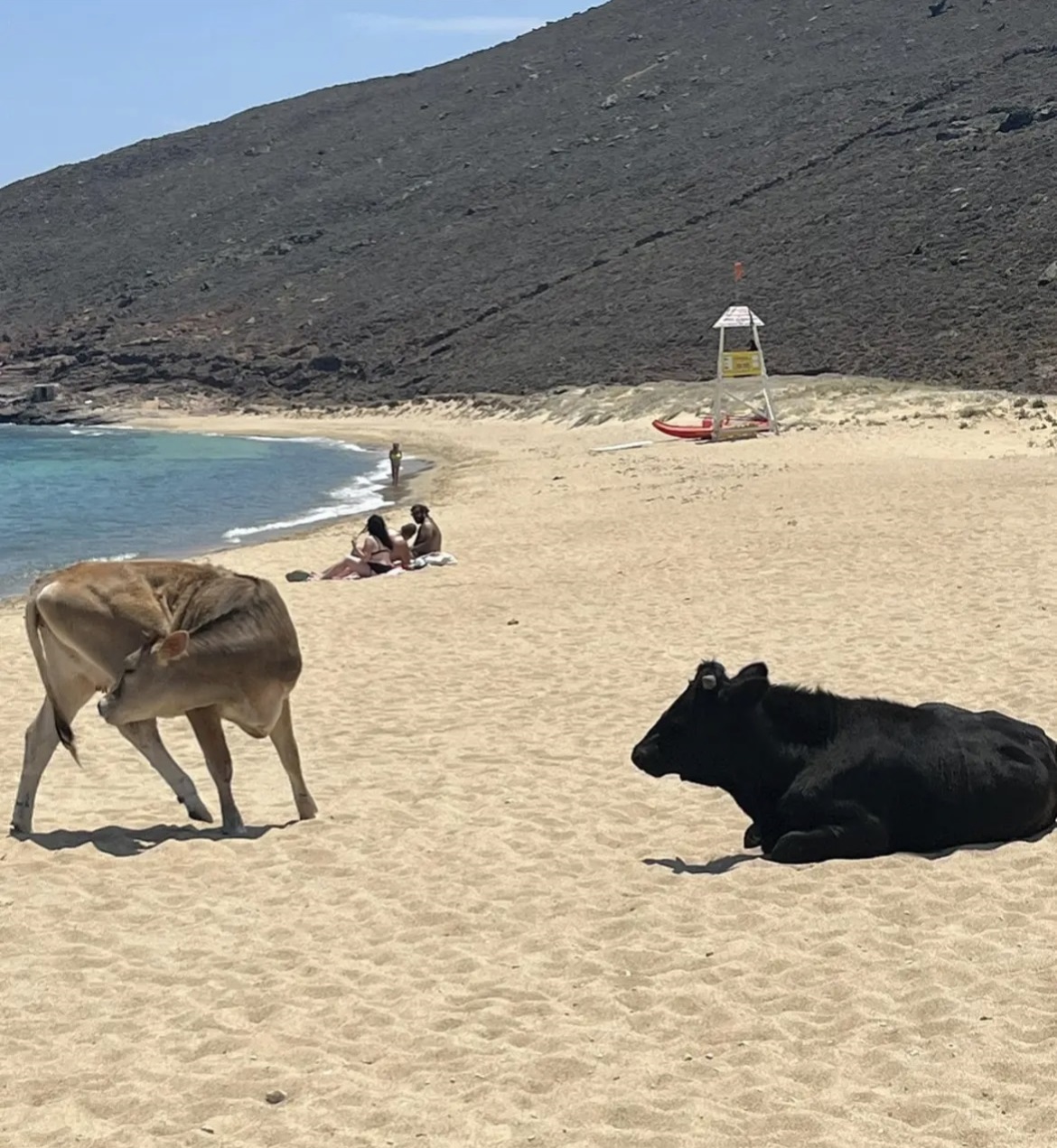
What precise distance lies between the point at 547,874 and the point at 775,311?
48.2 metres

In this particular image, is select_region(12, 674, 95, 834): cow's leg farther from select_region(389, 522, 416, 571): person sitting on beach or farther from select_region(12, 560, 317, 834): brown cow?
select_region(389, 522, 416, 571): person sitting on beach

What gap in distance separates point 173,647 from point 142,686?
0.86ft

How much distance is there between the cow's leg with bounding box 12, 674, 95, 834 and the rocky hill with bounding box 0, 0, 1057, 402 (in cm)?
3505

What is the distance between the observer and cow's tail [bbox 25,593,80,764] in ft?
26.8

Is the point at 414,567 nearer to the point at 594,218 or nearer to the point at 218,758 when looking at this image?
the point at 218,758

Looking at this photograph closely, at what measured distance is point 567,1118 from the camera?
15.3 ft

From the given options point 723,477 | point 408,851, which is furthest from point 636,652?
point 723,477

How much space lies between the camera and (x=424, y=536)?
18.9m

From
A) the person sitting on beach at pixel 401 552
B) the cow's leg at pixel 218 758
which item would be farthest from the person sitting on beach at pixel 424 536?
the cow's leg at pixel 218 758

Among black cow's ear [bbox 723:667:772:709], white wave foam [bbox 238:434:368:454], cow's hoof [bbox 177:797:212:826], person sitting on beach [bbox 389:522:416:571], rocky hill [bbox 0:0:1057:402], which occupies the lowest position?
cow's hoof [bbox 177:797:212:826]

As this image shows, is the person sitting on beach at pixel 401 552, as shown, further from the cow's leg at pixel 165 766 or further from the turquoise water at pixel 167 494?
the cow's leg at pixel 165 766

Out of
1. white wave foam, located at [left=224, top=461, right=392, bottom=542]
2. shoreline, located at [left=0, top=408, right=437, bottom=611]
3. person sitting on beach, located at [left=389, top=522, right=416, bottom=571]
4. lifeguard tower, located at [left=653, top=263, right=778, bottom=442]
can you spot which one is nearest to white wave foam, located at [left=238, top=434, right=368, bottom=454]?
shoreline, located at [left=0, top=408, right=437, bottom=611]

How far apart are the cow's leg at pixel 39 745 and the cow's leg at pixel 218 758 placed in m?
0.62

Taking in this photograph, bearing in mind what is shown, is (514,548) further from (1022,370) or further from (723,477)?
(1022,370)
